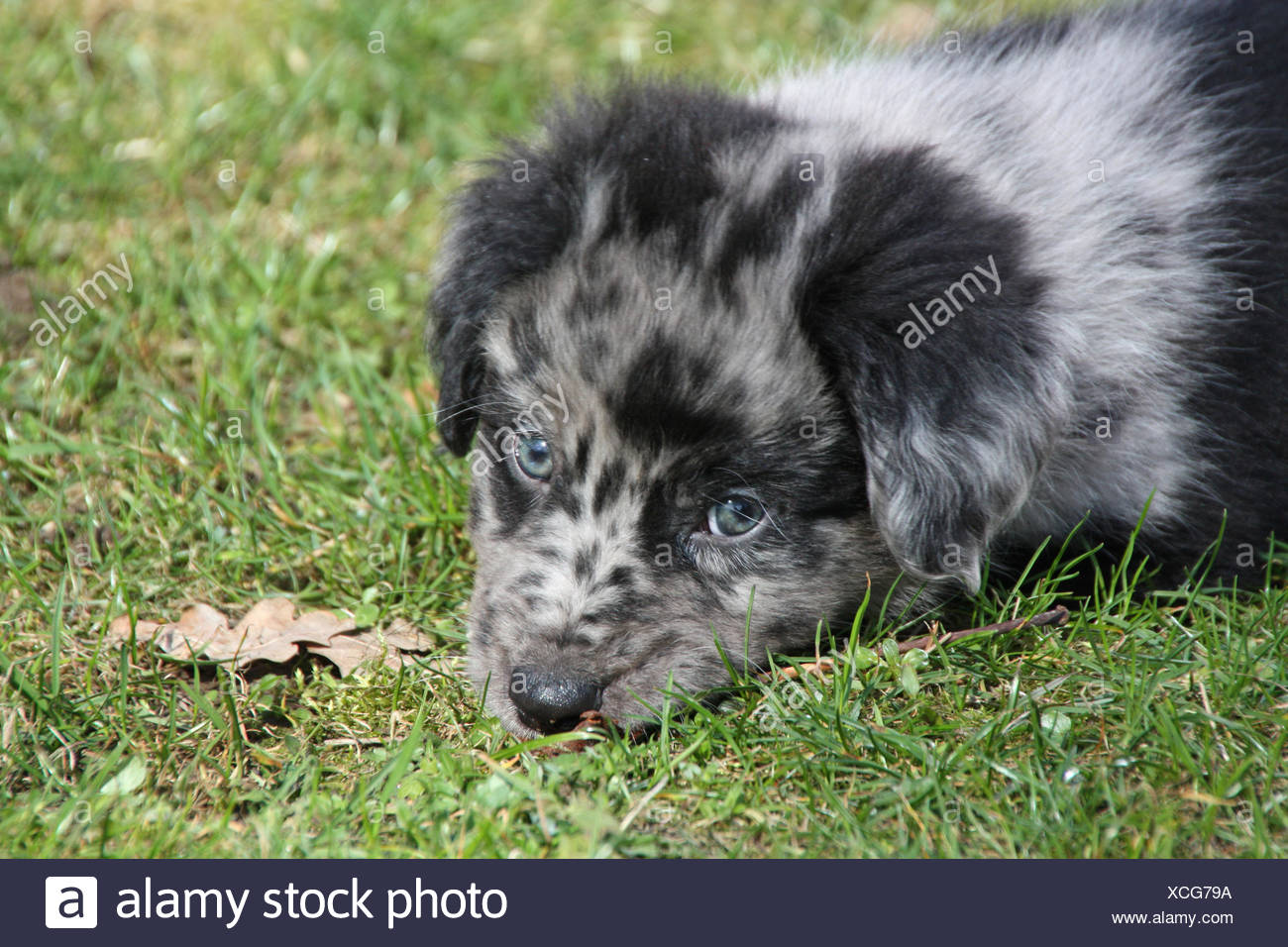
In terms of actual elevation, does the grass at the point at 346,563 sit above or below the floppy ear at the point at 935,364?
below

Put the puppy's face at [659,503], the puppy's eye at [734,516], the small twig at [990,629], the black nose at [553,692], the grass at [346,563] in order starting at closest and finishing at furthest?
the grass at [346,563], the black nose at [553,692], the puppy's face at [659,503], the puppy's eye at [734,516], the small twig at [990,629]

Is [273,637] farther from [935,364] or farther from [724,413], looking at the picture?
[935,364]

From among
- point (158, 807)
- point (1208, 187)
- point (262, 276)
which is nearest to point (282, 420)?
point (262, 276)

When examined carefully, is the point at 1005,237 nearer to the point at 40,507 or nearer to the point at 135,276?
the point at 40,507

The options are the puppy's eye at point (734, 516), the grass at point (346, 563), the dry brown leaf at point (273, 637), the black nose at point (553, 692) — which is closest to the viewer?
the grass at point (346, 563)

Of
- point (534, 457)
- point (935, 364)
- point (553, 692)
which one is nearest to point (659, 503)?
point (534, 457)

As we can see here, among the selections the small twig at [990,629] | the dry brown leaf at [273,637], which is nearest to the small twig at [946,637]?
the small twig at [990,629]

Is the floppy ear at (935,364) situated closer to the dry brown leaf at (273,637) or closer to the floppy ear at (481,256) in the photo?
the floppy ear at (481,256)
